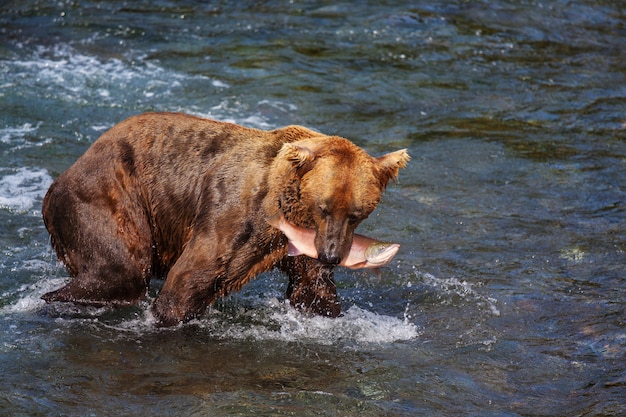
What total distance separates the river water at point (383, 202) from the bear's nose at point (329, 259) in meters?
0.73

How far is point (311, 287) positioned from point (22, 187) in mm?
3380

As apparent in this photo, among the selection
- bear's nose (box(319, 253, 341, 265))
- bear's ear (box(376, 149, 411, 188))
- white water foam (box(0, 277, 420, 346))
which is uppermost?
bear's ear (box(376, 149, 411, 188))

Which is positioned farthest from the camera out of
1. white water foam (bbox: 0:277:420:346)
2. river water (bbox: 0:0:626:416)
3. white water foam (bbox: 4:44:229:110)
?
white water foam (bbox: 4:44:229:110)

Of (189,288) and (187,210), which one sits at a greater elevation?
(187,210)

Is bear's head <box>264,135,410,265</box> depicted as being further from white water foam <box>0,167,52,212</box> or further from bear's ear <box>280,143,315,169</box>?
white water foam <box>0,167,52,212</box>

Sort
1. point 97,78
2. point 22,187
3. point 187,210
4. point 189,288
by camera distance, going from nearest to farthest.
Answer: point 189,288 → point 187,210 → point 22,187 → point 97,78

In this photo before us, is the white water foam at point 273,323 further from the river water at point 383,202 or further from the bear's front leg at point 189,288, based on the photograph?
the bear's front leg at point 189,288

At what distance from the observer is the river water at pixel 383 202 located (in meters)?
5.80

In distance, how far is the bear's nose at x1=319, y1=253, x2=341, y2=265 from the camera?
5621 mm

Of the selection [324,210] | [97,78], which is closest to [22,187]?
[97,78]

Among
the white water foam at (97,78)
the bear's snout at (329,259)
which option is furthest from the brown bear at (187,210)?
the white water foam at (97,78)

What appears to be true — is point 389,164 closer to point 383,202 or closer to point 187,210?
point 187,210

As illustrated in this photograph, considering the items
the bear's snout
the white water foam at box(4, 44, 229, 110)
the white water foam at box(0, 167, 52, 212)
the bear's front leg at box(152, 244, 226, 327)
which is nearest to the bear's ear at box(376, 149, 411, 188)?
the bear's snout

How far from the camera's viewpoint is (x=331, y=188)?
5648mm
